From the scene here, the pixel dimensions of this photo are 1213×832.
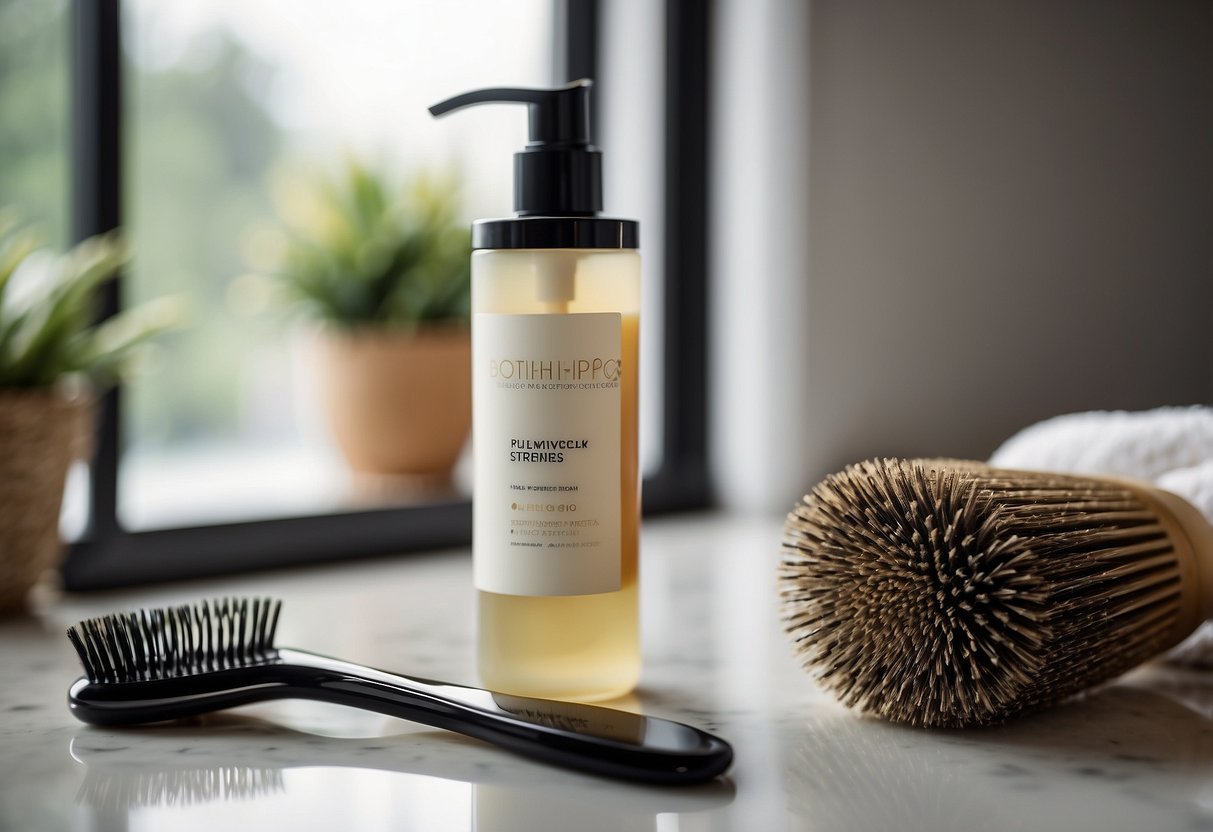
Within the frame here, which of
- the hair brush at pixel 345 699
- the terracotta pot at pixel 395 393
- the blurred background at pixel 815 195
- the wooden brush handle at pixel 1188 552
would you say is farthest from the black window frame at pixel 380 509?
the wooden brush handle at pixel 1188 552

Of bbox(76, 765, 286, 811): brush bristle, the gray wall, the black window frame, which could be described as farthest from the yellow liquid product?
the gray wall

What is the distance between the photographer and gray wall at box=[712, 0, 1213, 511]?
1.00 meters

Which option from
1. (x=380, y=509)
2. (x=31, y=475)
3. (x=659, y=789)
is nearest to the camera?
(x=659, y=789)

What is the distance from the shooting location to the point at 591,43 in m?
1.05

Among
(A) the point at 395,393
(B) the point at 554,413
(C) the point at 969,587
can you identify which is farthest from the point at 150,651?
(A) the point at 395,393

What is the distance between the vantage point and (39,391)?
638 millimetres

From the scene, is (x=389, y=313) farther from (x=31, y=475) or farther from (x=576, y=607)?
(x=576, y=607)

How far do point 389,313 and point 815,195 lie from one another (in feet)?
1.23

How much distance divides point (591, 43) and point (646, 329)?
25cm

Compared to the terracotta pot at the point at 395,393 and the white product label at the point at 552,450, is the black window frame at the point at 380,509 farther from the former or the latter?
the white product label at the point at 552,450

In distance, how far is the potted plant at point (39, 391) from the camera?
63 cm

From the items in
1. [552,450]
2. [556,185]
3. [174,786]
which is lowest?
[174,786]

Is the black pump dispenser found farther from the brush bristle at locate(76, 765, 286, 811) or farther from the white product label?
the brush bristle at locate(76, 765, 286, 811)

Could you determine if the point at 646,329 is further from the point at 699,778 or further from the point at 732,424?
the point at 699,778
